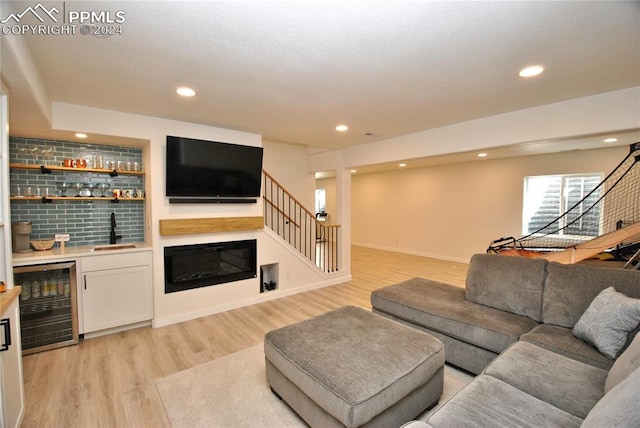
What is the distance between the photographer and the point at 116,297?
3252mm

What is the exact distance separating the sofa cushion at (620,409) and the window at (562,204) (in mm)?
5182

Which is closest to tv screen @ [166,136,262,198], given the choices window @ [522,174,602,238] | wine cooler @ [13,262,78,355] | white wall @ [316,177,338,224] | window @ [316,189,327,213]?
wine cooler @ [13,262,78,355]

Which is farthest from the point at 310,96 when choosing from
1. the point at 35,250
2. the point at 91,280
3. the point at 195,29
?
the point at 35,250

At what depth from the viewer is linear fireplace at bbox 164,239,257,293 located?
3586mm

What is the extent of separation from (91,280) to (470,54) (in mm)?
4012

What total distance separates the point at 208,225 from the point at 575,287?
12.1ft

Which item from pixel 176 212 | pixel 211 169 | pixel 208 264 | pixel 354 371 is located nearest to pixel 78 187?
pixel 176 212

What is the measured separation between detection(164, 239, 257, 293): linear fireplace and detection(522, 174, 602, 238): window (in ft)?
17.3

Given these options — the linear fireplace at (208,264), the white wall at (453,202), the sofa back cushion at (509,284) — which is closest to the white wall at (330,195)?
the white wall at (453,202)

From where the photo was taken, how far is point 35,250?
314cm

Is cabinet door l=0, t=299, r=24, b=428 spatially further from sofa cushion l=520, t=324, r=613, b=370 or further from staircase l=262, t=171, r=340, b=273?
staircase l=262, t=171, r=340, b=273

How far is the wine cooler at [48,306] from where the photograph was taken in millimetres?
2898

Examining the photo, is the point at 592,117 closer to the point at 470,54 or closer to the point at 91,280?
the point at 470,54

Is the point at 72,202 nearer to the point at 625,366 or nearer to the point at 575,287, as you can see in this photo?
the point at 625,366
